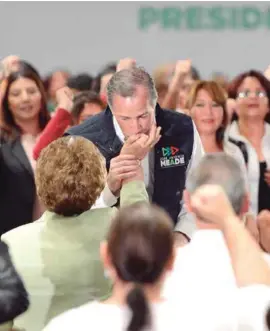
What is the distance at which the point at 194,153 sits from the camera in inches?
125

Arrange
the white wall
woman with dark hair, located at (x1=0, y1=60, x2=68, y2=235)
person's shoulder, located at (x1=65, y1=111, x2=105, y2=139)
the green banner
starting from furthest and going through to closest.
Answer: the white wall
the green banner
woman with dark hair, located at (x1=0, y1=60, x2=68, y2=235)
person's shoulder, located at (x1=65, y1=111, x2=105, y2=139)

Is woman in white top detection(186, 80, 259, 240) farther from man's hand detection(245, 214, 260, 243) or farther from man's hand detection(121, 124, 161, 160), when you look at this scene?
man's hand detection(245, 214, 260, 243)

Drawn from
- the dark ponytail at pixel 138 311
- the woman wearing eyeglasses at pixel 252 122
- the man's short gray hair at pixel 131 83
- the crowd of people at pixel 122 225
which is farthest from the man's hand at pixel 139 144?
the woman wearing eyeglasses at pixel 252 122

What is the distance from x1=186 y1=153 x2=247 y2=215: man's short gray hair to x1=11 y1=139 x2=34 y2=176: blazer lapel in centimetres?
157

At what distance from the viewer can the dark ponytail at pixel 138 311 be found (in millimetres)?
1470

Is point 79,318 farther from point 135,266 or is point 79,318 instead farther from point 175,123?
point 175,123

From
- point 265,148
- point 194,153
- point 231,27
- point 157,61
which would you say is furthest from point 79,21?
point 194,153

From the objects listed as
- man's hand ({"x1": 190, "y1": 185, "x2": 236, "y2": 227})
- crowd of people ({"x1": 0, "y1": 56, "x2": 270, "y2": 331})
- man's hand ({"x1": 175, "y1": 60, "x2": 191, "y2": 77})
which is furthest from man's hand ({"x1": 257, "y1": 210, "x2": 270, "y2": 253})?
man's hand ({"x1": 175, "y1": 60, "x2": 191, "y2": 77})

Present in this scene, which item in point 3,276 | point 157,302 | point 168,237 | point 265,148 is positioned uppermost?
point 168,237

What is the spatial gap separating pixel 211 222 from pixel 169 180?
1.30 m

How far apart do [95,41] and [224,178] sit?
4398 millimetres

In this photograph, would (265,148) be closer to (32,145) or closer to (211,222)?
(32,145)

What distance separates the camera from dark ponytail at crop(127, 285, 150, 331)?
147 cm

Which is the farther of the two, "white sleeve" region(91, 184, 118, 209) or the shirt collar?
the shirt collar
